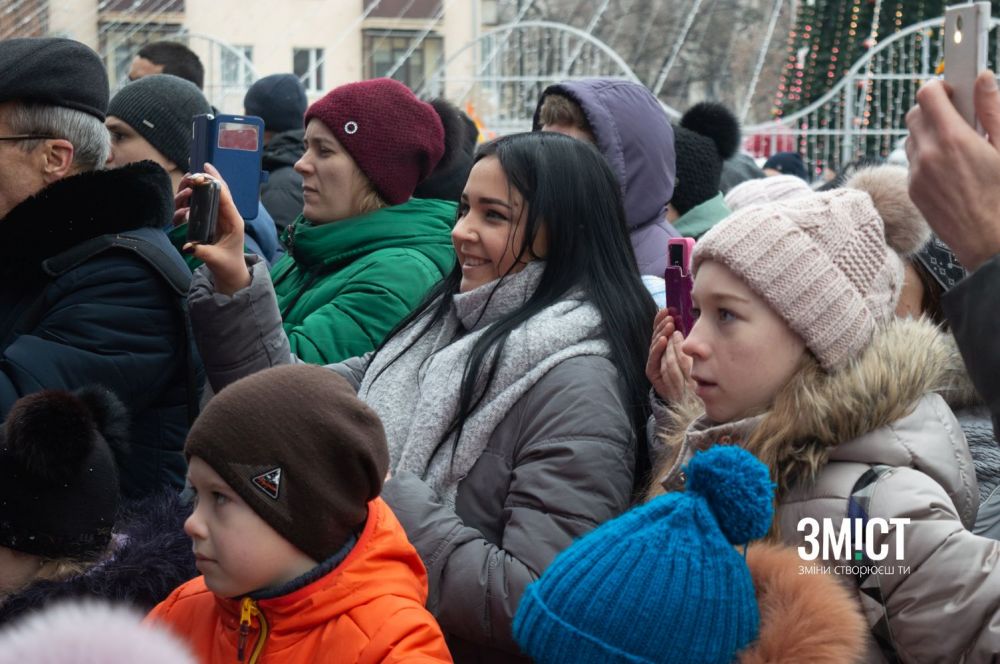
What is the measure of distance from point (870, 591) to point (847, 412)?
0.31 meters

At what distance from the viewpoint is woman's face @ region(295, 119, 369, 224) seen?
4051mm

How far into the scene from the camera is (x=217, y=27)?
18641 mm

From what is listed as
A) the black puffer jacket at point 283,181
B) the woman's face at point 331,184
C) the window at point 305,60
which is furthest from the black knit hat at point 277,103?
the window at point 305,60

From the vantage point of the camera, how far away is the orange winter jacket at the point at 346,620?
2.13 m

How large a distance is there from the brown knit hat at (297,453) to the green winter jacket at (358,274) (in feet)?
3.98

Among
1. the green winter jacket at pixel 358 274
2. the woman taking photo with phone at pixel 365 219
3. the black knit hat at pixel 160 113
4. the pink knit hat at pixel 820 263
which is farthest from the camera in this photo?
the black knit hat at pixel 160 113

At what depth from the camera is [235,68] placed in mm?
15148

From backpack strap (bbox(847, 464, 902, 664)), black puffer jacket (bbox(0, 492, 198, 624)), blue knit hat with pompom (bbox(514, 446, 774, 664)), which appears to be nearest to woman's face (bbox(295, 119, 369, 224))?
black puffer jacket (bbox(0, 492, 198, 624))

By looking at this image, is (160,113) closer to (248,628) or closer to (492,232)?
(492,232)

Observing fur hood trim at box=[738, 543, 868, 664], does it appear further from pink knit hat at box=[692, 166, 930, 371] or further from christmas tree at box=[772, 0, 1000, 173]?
christmas tree at box=[772, 0, 1000, 173]

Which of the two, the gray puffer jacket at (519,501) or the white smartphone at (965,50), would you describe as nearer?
the white smartphone at (965,50)

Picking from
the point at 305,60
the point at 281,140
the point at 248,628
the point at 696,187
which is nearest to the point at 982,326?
the point at 248,628

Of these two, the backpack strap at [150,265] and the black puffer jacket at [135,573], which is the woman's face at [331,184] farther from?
the black puffer jacket at [135,573]

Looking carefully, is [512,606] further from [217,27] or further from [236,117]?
[217,27]
